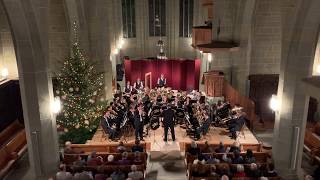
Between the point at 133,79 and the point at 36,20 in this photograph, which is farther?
the point at 133,79

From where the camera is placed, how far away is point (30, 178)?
13.1 metres

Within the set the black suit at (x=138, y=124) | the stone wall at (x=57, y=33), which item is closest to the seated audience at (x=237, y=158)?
the black suit at (x=138, y=124)

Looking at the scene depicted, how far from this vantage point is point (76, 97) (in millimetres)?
15047

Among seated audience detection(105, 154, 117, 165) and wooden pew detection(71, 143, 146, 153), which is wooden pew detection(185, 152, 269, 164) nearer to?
wooden pew detection(71, 143, 146, 153)

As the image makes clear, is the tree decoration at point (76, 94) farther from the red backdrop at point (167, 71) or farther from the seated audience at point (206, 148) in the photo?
the red backdrop at point (167, 71)

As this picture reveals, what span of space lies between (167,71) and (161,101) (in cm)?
803

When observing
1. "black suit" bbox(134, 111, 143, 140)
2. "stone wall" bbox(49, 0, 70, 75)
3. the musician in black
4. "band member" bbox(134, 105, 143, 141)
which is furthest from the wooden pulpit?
"stone wall" bbox(49, 0, 70, 75)

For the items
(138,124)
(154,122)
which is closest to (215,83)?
(154,122)

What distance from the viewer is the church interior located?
11.3 m

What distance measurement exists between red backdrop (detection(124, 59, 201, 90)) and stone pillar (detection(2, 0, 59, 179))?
44.4ft

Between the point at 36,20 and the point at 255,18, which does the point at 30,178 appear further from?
the point at 255,18

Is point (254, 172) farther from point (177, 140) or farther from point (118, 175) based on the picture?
point (177, 140)

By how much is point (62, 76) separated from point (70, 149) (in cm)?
354

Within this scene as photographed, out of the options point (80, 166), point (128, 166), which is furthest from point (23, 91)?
point (128, 166)
